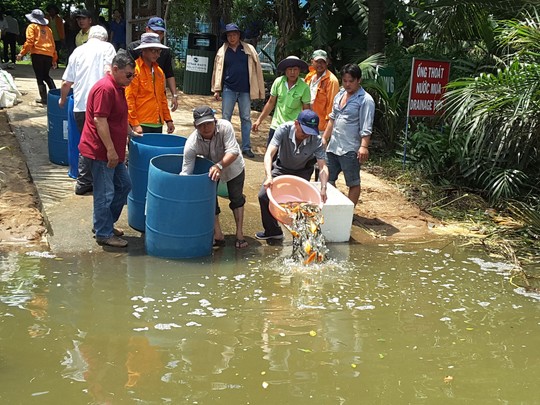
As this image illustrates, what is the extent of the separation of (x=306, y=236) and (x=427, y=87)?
405cm

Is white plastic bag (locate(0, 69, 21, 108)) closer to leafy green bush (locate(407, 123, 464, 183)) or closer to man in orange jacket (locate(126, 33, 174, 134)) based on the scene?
man in orange jacket (locate(126, 33, 174, 134))

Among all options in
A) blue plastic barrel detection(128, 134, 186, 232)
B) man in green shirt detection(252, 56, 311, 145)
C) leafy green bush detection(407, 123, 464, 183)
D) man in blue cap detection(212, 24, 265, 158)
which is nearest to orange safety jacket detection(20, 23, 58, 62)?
man in blue cap detection(212, 24, 265, 158)

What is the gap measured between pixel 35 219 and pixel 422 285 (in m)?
3.93

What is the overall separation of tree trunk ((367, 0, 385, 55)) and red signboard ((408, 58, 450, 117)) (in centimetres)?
258

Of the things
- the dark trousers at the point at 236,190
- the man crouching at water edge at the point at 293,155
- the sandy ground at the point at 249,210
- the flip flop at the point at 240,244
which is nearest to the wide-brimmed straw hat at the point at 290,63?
the man crouching at water edge at the point at 293,155

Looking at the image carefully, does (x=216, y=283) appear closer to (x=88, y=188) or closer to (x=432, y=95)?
(x=88, y=188)

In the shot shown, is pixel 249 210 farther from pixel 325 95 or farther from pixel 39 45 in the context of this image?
pixel 39 45

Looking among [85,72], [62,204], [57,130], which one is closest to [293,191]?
[62,204]

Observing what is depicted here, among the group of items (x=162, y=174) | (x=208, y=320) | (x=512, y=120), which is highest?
(x=512, y=120)

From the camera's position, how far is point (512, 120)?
26.9 ft

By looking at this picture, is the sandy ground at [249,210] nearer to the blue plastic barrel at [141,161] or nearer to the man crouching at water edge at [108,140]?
the man crouching at water edge at [108,140]

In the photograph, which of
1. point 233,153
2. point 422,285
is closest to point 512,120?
point 422,285

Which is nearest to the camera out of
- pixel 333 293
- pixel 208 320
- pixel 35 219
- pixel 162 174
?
pixel 208 320

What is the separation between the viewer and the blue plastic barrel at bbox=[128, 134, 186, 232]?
722 cm
